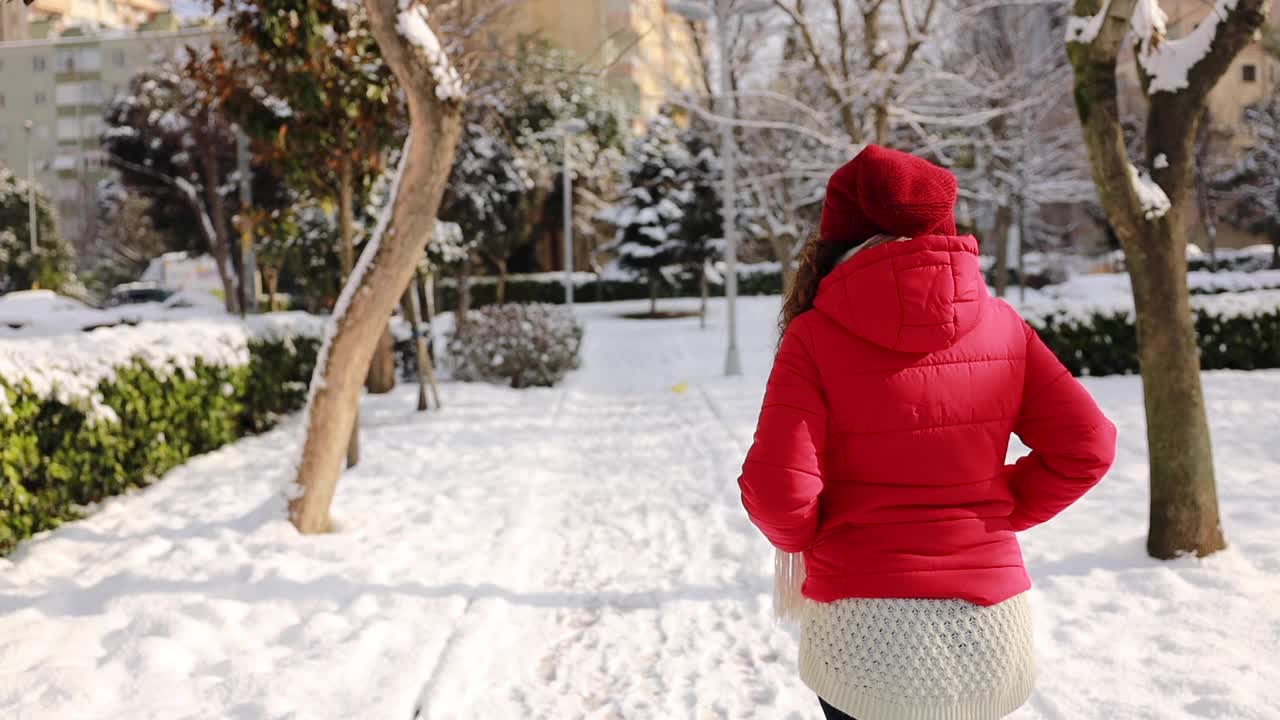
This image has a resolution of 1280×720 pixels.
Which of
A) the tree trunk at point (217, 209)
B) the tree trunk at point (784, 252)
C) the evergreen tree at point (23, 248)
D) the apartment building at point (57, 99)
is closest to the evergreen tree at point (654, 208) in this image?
the tree trunk at point (784, 252)

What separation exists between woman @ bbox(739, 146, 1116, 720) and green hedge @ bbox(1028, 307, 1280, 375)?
1303cm

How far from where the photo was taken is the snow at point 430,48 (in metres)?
Answer: 6.16

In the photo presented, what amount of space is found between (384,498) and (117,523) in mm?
1932

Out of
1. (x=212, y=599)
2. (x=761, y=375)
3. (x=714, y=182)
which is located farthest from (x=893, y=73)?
(x=714, y=182)

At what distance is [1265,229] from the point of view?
36.0 metres

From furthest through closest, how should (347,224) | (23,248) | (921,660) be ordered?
(23,248), (347,224), (921,660)

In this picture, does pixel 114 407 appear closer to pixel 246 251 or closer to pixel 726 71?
pixel 726 71

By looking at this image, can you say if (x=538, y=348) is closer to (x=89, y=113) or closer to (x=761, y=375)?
(x=761, y=375)

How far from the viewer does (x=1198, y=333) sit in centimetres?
1413

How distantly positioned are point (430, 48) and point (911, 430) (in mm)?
5091

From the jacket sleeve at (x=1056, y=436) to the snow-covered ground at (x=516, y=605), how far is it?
215cm

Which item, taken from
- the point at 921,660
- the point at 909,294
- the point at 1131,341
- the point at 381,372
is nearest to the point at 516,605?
the point at 921,660

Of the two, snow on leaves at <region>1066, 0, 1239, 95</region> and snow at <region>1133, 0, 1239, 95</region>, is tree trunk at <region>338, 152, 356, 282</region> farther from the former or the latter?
snow at <region>1133, 0, 1239, 95</region>

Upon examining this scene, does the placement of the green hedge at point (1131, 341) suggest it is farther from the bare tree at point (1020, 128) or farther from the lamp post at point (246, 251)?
the lamp post at point (246, 251)
